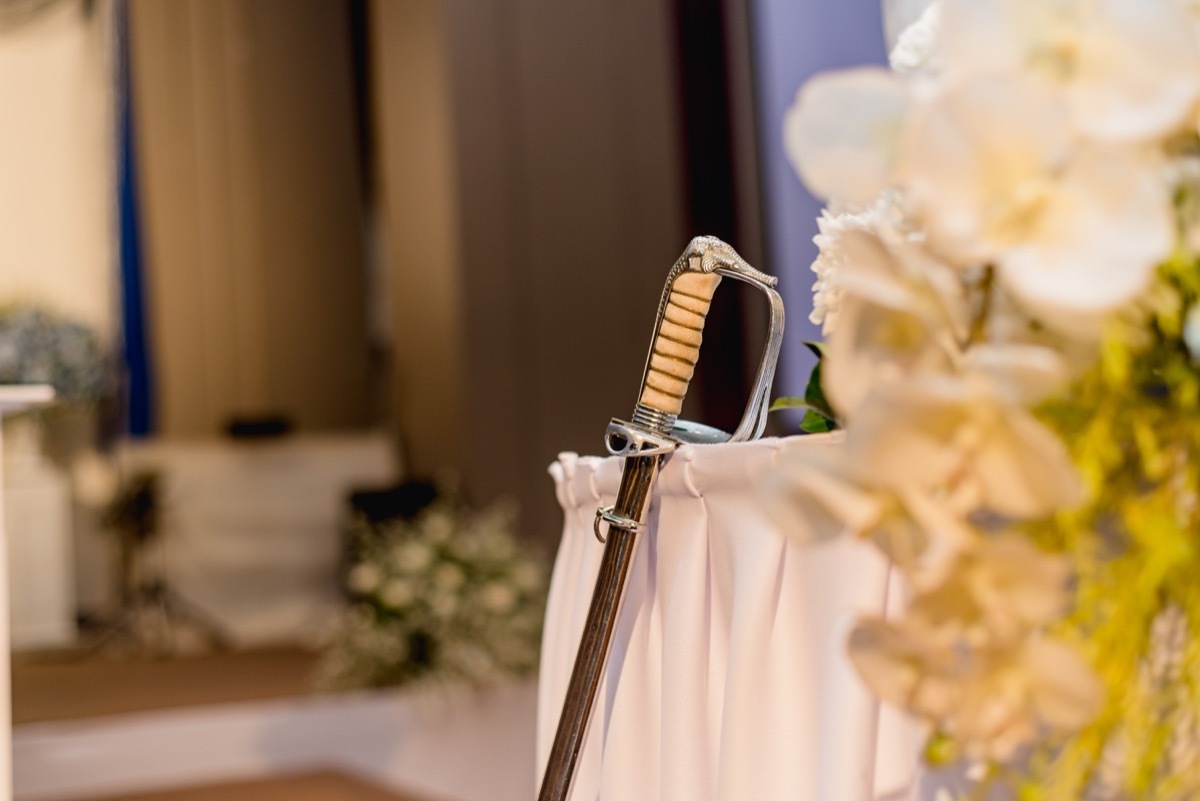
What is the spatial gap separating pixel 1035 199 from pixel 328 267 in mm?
6548

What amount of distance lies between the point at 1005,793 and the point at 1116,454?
0.42 meters

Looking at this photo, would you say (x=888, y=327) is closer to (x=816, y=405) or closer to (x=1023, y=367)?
(x=1023, y=367)

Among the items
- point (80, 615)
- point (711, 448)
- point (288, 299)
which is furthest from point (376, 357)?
point (711, 448)

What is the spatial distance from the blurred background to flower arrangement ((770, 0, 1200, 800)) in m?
5.32

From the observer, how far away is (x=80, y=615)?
20.0ft

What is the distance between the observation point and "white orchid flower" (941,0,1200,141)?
422 mm

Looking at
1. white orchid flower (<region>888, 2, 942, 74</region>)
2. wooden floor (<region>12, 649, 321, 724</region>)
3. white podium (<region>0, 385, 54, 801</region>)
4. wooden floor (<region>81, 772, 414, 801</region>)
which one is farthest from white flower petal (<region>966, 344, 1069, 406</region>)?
wooden floor (<region>12, 649, 321, 724</region>)

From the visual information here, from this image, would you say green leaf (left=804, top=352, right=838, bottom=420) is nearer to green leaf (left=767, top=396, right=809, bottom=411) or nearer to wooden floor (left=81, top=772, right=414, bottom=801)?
green leaf (left=767, top=396, right=809, bottom=411)

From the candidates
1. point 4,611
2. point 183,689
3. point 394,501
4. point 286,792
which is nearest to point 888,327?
point 4,611

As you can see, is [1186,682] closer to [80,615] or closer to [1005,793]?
[1005,793]

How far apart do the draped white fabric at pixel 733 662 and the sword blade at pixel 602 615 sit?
39 mm

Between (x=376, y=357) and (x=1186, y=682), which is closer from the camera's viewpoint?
(x=1186, y=682)

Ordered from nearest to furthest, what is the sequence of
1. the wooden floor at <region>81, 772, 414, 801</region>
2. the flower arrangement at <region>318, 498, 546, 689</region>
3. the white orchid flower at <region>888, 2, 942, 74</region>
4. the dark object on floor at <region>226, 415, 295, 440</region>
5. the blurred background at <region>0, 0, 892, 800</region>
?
1. the white orchid flower at <region>888, 2, 942, 74</region>
2. the wooden floor at <region>81, 772, 414, 801</region>
3. the flower arrangement at <region>318, 498, 546, 689</region>
4. the blurred background at <region>0, 0, 892, 800</region>
5. the dark object on floor at <region>226, 415, 295, 440</region>

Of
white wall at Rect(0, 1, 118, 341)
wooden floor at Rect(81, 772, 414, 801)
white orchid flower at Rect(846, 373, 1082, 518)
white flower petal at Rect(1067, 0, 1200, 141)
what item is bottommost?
wooden floor at Rect(81, 772, 414, 801)
